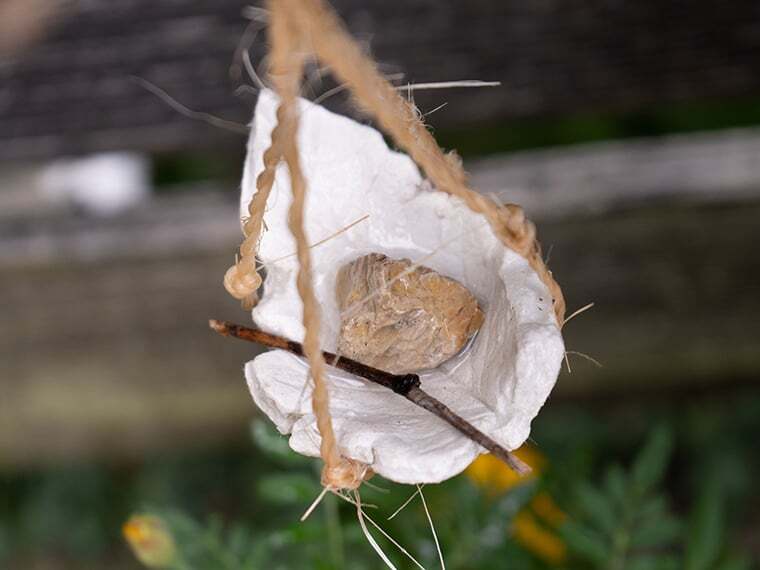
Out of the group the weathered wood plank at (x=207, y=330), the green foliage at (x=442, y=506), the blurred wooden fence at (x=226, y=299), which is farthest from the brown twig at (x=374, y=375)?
the weathered wood plank at (x=207, y=330)

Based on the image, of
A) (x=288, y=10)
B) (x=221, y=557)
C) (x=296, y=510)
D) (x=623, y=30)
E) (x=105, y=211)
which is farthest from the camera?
(x=105, y=211)

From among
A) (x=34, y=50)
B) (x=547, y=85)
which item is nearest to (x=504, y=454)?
(x=547, y=85)

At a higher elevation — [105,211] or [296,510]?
[105,211]

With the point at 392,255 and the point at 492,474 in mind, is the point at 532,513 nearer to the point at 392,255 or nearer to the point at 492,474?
the point at 492,474

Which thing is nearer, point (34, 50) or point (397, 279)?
point (397, 279)

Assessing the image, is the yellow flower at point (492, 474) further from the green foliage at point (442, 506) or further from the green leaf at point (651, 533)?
the green leaf at point (651, 533)

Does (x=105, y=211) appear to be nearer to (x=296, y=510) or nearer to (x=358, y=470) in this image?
(x=296, y=510)

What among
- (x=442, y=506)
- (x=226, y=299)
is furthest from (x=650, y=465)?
(x=226, y=299)

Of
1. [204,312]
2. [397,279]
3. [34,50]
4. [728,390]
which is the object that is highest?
[397,279]
